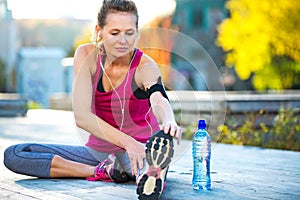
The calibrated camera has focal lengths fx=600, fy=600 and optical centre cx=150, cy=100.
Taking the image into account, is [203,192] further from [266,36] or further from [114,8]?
[266,36]

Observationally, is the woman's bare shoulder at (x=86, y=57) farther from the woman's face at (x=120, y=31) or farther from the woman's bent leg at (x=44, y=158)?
the woman's bent leg at (x=44, y=158)

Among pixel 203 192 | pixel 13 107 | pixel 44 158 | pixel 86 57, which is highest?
pixel 86 57

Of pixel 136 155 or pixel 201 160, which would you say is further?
pixel 201 160

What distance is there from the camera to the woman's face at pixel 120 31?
11.5 ft

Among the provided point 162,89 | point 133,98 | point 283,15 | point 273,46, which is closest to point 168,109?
point 162,89

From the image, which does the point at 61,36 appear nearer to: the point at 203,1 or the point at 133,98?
the point at 203,1

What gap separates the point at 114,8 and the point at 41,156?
45.0 inches

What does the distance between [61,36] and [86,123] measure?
190ft

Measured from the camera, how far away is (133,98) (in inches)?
145

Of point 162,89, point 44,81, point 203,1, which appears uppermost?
point 203,1

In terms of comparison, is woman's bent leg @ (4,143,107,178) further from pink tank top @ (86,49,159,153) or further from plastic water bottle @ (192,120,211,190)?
plastic water bottle @ (192,120,211,190)

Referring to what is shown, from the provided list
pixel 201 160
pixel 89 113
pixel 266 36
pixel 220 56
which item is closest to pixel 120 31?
pixel 89 113

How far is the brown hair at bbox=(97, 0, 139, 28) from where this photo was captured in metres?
3.53

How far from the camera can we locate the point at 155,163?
119 inches
